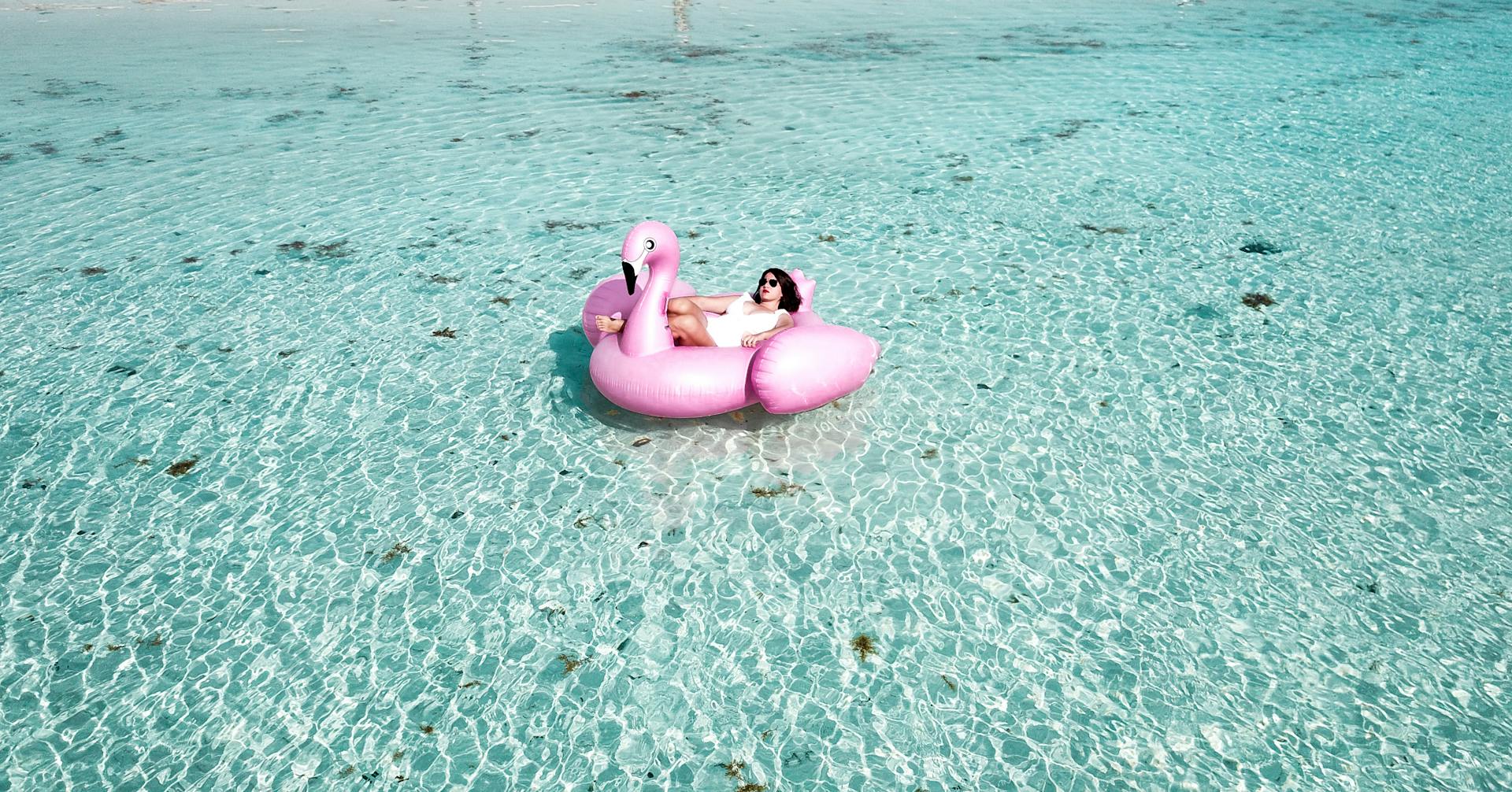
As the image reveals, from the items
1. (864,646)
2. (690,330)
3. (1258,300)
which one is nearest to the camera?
(864,646)

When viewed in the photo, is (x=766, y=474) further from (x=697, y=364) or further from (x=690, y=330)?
(x=690, y=330)

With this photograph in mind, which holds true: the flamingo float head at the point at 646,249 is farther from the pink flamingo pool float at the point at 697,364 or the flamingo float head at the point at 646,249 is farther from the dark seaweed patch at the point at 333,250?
the dark seaweed patch at the point at 333,250

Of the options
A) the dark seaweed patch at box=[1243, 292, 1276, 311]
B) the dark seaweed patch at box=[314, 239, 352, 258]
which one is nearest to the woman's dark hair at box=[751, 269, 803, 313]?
the dark seaweed patch at box=[1243, 292, 1276, 311]

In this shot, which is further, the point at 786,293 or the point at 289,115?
the point at 289,115

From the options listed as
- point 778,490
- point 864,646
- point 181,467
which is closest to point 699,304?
point 778,490

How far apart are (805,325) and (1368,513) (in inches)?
95.2

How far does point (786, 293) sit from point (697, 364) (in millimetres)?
679

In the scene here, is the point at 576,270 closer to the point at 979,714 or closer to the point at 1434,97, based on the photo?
the point at 979,714

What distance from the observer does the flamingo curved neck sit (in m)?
4.41

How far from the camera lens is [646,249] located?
172 inches

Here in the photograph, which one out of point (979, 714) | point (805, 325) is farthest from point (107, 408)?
point (979, 714)

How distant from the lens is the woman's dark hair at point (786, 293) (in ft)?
15.4

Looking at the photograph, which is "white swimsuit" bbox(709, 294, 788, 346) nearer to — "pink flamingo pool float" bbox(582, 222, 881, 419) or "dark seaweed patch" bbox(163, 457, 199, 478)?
"pink flamingo pool float" bbox(582, 222, 881, 419)

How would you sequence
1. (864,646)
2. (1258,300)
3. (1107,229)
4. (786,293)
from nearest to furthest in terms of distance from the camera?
1. (864,646)
2. (786,293)
3. (1258,300)
4. (1107,229)
